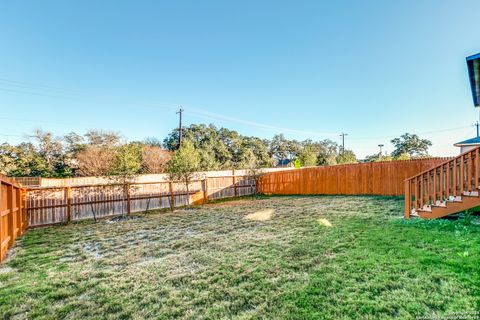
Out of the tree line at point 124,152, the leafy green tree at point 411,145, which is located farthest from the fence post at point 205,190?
the leafy green tree at point 411,145

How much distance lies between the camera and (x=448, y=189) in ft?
17.3

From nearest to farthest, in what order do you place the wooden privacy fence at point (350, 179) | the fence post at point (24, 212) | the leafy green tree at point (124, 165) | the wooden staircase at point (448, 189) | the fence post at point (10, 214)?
1. the wooden staircase at point (448, 189)
2. the fence post at point (10, 214)
3. the fence post at point (24, 212)
4. the leafy green tree at point (124, 165)
5. the wooden privacy fence at point (350, 179)

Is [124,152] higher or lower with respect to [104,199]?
higher

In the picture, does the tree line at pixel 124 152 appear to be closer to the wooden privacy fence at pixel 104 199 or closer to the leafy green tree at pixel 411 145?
the leafy green tree at pixel 411 145

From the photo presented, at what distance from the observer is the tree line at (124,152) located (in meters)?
16.1

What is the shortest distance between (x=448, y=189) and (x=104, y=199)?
1047 cm

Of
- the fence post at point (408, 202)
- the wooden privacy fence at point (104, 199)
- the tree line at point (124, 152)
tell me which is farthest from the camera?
the tree line at point (124, 152)

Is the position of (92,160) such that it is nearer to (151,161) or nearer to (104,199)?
(151,161)

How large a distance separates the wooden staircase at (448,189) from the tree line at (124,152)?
8396 millimetres

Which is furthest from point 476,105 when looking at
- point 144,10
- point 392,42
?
point 144,10

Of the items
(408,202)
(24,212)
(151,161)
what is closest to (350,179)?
(408,202)

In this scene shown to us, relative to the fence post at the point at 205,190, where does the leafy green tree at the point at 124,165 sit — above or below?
above

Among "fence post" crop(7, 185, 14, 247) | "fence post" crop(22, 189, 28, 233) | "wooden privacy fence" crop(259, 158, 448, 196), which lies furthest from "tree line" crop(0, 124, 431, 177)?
"fence post" crop(7, 185, 14, 247)

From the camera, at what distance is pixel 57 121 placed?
71.7 feet
